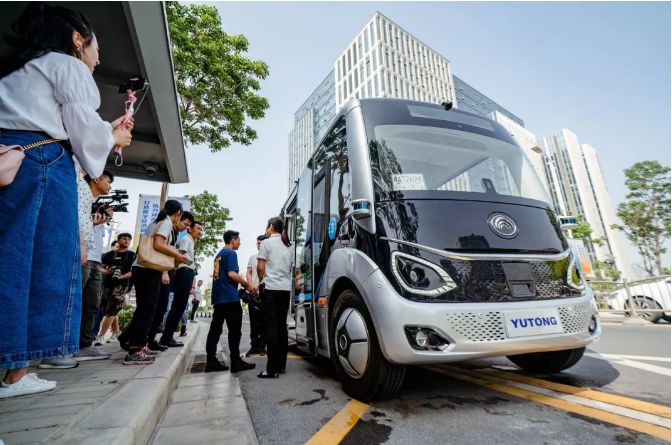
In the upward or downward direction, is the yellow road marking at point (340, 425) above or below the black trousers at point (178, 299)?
below

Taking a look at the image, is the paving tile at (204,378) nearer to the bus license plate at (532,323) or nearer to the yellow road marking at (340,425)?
the yellow road marking at (340,425)

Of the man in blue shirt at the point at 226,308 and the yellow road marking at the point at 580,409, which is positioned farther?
the man in blue shirt at the point at 226,308

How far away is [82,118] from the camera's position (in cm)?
141

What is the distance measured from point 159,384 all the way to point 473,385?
2.53 metres

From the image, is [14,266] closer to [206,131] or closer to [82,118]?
[82,118]

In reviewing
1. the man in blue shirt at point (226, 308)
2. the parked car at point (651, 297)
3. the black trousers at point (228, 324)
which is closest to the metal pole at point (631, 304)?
the parked car at point (651, 297)

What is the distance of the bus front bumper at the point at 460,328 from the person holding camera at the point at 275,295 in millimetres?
1701

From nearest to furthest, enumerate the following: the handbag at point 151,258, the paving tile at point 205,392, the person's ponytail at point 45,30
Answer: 1. the person's ponytail at point 45,30
2. the paving tile at point 205,392
3. the handbag at point 151,258

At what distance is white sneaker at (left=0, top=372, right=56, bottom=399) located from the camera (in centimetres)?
195

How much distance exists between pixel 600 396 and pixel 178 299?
4821mm

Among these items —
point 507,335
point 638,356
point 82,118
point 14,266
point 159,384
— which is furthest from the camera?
point 638,356

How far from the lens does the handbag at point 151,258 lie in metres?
3.48

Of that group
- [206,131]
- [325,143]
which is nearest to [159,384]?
[325,143]

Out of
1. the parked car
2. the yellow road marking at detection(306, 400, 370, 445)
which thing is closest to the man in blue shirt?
the yellow road marking at detection(306, 400, 370, 445)
